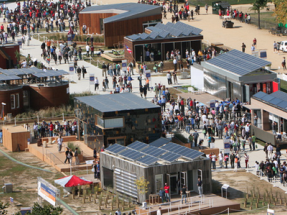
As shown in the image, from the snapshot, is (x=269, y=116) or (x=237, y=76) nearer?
(x=269, y=116)

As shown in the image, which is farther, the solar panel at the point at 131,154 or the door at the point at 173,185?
the solar panel at the point at 131,154

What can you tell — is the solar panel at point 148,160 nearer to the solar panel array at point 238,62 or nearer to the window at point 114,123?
the window at point 114,123

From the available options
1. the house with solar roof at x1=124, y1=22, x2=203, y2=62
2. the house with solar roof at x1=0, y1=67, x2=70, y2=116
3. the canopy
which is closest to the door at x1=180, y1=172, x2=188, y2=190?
the canopy

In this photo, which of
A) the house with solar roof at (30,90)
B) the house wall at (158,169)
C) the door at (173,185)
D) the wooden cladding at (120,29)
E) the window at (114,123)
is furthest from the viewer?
the wooden cladding at (120,29)

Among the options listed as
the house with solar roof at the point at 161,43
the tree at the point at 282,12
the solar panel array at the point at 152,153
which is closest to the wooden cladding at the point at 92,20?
the house with solar roof at the point at 161,43

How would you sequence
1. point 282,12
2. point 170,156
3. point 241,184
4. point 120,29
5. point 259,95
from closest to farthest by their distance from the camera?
point 170,156 < point 241,184 < point 259,95 < point 282,12 < point 120,29

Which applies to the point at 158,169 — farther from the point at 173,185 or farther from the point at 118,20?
the point at 118,20

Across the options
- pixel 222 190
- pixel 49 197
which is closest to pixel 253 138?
pixel 222 190

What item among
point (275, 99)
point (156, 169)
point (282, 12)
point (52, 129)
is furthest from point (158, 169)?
point (282, 12)
